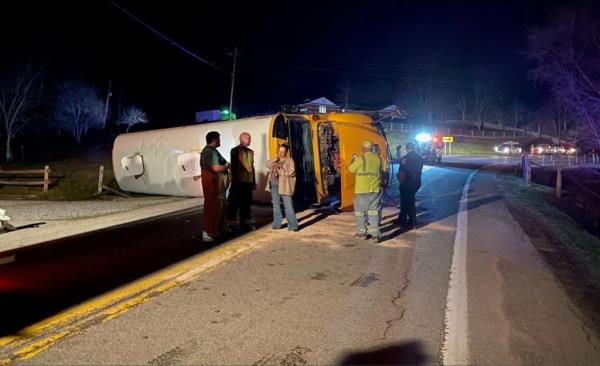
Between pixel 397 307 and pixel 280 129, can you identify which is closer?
pixel 397 307

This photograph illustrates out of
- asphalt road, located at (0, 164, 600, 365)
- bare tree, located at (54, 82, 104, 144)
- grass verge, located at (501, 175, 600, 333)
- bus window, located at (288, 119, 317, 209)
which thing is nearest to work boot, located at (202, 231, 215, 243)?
asphalt road, located at (0, 164, 600, 365)

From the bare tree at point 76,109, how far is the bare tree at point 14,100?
32.9 ft

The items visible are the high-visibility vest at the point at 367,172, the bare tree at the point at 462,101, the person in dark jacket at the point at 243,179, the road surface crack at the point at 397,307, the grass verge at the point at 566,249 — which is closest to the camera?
the road surface crack at the point at 397,307

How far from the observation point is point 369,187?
24.4 ft

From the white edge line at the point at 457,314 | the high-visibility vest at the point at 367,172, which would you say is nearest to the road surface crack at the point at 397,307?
the white edge line at the point at 457,314

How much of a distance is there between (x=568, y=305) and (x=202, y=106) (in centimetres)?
6764

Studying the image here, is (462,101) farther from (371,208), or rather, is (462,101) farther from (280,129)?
(371,208)

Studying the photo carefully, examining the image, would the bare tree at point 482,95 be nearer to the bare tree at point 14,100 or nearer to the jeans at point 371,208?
the bare tree at point 14,100

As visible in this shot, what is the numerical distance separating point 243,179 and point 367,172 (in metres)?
2.37

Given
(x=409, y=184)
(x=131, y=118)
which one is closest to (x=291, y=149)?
(x=409, y=184)

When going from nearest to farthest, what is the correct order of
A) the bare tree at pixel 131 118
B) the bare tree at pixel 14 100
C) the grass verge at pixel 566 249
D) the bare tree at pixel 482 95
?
1. the grass verge at pixel 566 249
2. the bare tree at pixel 14 100
3. the bare tree at pixel 131 118
4. the bare tree at pixel 482 95

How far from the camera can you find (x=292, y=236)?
7.99 meters

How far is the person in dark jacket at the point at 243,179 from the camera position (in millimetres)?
8406

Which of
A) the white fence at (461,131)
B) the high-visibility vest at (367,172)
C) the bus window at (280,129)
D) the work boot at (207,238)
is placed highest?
the white fence at (461,131)
